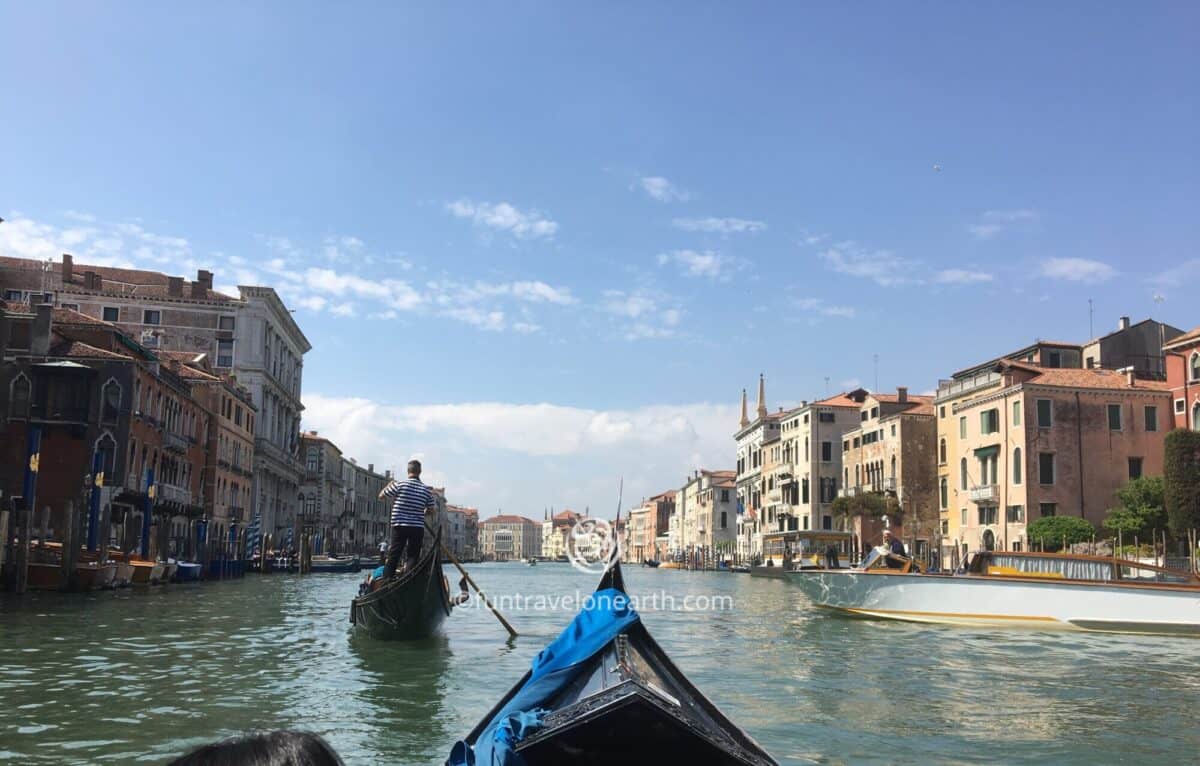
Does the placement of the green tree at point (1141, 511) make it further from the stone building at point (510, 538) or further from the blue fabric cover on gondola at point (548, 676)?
the stone building at point (510, 538)

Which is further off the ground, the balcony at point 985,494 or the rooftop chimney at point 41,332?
the rooftop chimney at point 41,332

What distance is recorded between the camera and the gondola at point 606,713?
13.7 feet

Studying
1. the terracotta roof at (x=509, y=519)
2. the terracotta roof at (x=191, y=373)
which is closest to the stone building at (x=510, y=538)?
the terracotta roof at (x=509, y=519)

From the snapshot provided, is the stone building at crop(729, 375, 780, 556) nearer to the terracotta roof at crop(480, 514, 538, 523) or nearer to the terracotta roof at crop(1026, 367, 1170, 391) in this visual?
the terracotta roof at crop(1026, 367, 1170, 391)

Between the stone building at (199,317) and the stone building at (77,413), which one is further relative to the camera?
the stone building at (199,317)

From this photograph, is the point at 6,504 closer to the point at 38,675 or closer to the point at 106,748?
the point at 38,675

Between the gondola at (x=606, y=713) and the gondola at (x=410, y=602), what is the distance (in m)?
6.46

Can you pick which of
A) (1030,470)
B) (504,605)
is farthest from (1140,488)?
(504,605)

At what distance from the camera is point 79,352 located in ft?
82.1

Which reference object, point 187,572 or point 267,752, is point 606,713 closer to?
point 267,752

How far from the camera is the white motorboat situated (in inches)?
575

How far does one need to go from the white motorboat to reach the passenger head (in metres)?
15.6

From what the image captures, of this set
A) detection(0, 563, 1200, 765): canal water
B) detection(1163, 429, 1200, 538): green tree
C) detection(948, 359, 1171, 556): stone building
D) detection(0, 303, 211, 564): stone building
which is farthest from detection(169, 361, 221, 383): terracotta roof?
detection(1163, 429, 1200, 538): green tree

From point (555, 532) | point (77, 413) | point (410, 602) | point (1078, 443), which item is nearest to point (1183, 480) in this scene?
point (1078, 443)
